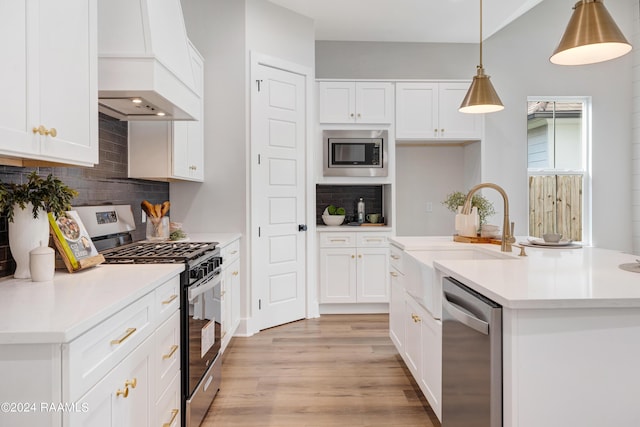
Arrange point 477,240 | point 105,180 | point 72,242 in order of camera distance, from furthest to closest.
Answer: point 477,240
point 105,180
point 72,242

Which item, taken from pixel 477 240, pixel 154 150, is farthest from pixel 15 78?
pixel 477 240

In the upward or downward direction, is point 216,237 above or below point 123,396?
above

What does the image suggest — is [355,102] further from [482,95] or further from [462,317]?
[462,317]

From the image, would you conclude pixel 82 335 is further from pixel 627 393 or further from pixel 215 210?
pixel 215 210

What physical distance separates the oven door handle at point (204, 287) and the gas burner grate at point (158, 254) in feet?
0.50

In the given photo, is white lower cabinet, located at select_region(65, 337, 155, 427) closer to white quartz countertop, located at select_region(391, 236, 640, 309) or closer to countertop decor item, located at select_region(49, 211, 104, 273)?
countertop decor item, located at select_region(49, 211, 104, 273)

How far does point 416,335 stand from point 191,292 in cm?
131

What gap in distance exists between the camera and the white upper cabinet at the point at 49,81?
1238 millimetres

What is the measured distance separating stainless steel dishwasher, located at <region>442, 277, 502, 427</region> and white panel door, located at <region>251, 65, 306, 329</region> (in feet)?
7.34

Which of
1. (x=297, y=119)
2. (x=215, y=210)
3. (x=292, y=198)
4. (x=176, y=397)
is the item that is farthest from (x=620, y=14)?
(x=176, y=397)

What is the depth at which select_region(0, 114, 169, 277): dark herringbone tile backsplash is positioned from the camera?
1.71 metres

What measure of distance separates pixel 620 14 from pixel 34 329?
668 cm

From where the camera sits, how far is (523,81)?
192 inches

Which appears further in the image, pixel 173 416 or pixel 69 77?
pixel 173 416
